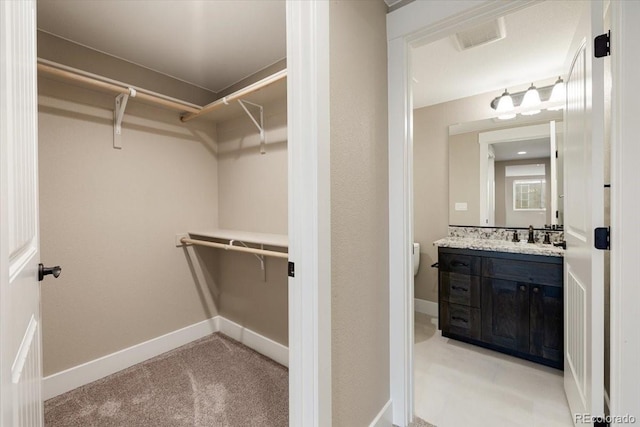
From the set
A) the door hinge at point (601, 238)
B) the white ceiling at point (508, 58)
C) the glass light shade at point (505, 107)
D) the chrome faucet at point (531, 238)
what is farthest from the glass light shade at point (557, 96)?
the door hinge at point (601, 238)

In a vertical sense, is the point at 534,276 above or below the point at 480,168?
below

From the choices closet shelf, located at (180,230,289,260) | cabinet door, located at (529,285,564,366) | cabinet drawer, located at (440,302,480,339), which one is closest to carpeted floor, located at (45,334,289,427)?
closet shelf, located at (180,230,289,260)

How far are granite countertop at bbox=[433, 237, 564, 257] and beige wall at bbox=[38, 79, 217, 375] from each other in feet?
7.72

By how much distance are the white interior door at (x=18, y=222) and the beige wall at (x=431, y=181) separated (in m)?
3.16

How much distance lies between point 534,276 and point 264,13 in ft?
8.69

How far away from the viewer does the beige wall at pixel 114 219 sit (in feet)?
6.13

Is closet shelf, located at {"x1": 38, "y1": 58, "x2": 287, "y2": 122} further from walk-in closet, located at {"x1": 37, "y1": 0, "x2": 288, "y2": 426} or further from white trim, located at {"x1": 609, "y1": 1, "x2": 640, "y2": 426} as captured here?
white trim, located at {"x1": 609, "y1": 1, "x2": 640, "y2": 426}

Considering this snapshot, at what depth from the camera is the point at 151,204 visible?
2334 mm

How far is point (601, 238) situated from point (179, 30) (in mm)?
2520

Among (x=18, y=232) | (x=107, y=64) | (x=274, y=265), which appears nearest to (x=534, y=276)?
(x=274, y=265)

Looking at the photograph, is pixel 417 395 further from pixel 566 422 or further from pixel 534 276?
pixel 534 276

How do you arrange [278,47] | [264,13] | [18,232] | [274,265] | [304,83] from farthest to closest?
[274,265], [278,47], [264,13], [304,83], [18,232]

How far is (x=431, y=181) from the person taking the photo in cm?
320

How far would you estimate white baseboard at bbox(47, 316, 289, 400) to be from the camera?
1870 millimetres
